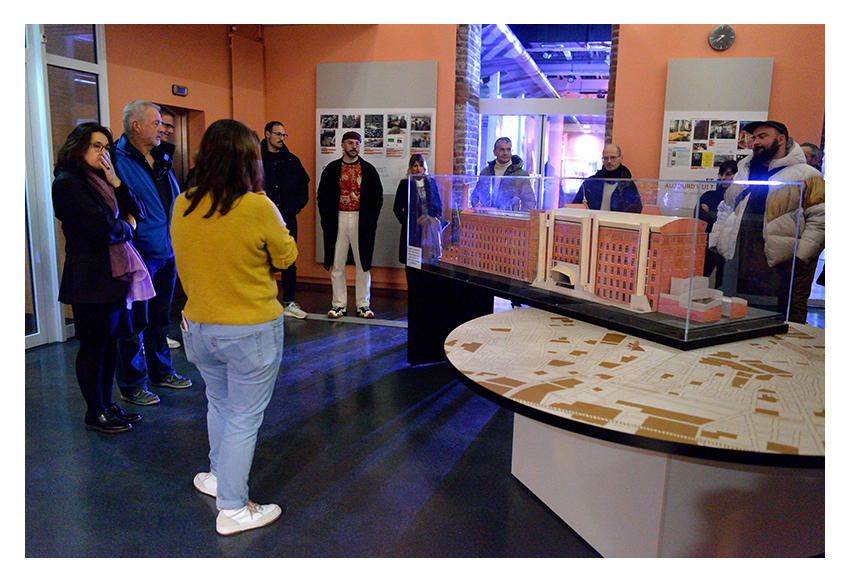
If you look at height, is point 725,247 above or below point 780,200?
below

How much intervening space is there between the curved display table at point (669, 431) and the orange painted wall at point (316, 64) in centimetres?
495

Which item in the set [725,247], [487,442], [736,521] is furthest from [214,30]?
[736,521]

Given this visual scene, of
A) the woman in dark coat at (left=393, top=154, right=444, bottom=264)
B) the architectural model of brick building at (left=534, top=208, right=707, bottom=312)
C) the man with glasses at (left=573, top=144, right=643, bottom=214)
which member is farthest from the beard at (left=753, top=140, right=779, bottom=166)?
the woman in dark coat at (left=393, top=154, right=444, bottom=264)

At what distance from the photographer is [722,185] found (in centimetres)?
228

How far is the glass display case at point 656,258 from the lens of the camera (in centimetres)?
227

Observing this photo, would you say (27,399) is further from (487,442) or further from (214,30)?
(214,30)

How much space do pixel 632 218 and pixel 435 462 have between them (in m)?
1.46

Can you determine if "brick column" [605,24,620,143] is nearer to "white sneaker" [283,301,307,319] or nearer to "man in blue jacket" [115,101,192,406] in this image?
"white sneaker" [283,301,307,319]

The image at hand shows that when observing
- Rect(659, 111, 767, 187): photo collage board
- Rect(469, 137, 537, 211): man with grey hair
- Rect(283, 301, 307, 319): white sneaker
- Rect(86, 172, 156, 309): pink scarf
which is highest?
Rect(659, 111, 767, 187): photo collage board

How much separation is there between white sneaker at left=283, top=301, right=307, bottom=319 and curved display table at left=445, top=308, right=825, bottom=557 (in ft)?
12.0

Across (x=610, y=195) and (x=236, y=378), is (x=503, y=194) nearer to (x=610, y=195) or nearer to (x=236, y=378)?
(x=610, y=195)

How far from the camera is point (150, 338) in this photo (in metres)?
3.82

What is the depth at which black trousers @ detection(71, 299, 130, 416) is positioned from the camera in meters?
3.00

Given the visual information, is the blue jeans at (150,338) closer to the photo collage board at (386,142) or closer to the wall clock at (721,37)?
the photo collage board at (386,142)
